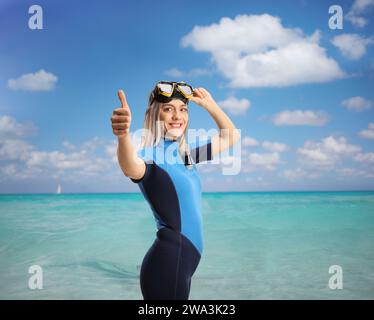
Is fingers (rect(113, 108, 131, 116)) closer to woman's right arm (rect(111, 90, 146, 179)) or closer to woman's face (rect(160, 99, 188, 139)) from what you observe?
woman's right arm (rect(111, 90, 146, 179))

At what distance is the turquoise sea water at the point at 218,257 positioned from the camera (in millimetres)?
4957

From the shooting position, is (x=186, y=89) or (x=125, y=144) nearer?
(x=125, y=144)

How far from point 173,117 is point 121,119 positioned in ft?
2.02

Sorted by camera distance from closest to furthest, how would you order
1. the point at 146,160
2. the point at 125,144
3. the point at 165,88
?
the point at 125,144 → the point at 146,160 → the point at 165,88

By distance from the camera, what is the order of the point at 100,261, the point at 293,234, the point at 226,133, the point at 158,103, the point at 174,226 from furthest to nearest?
the point at 293,234, the point at 100,261, the point at 226,133, the point at 158,103, the point at 174,226

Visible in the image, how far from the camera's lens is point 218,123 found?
2.69m

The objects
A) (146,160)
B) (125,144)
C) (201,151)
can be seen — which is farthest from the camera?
(201,151)

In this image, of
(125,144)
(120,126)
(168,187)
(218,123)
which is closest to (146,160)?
(168,187)

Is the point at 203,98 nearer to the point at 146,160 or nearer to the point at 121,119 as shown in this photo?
the point at 146,160

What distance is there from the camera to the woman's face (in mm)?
2434
